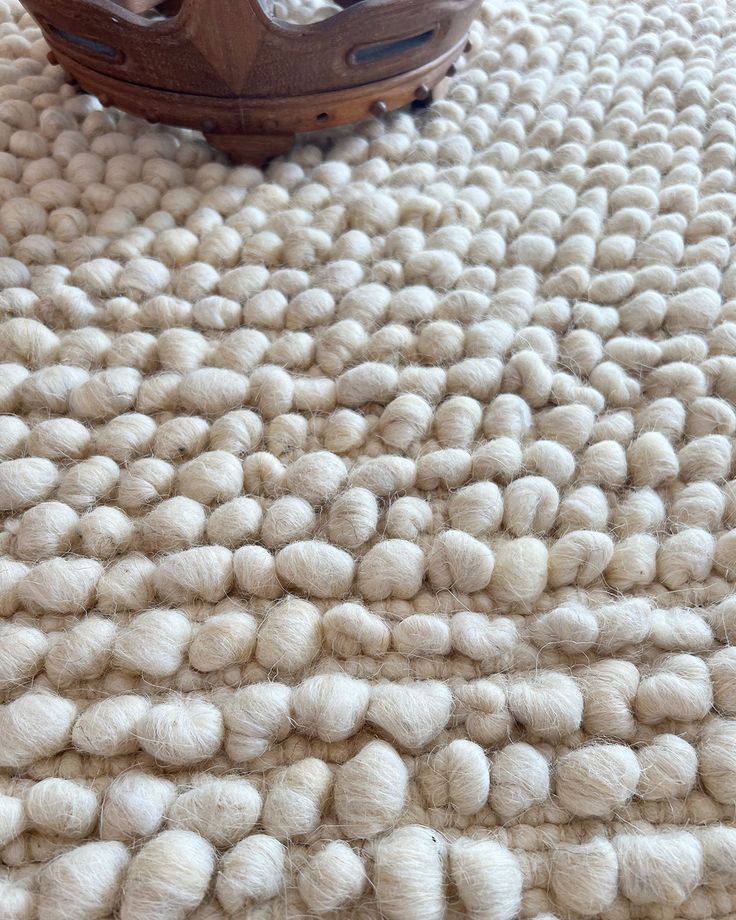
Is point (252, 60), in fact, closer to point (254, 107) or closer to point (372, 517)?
point (254, 107)

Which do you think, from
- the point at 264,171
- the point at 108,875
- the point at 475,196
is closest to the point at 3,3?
the point at 264,171

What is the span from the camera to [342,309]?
1.42 feet

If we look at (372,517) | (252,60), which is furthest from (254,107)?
(372,517)

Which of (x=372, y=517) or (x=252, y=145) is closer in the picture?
(x=372, y=517)

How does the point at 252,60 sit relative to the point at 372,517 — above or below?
above

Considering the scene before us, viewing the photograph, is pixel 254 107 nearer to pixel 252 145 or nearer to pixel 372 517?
pixel 252 145

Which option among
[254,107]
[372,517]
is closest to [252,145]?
[254,107]

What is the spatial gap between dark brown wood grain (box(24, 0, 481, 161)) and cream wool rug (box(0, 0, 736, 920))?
3 cm

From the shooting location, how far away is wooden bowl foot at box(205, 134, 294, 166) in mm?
494

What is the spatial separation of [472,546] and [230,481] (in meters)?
0.12

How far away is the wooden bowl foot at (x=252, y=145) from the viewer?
19.4 inches

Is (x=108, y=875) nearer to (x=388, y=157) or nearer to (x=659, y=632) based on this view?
(x=659, y=632)

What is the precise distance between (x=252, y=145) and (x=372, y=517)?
0.29 m

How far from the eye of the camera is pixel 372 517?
1.15 ft
